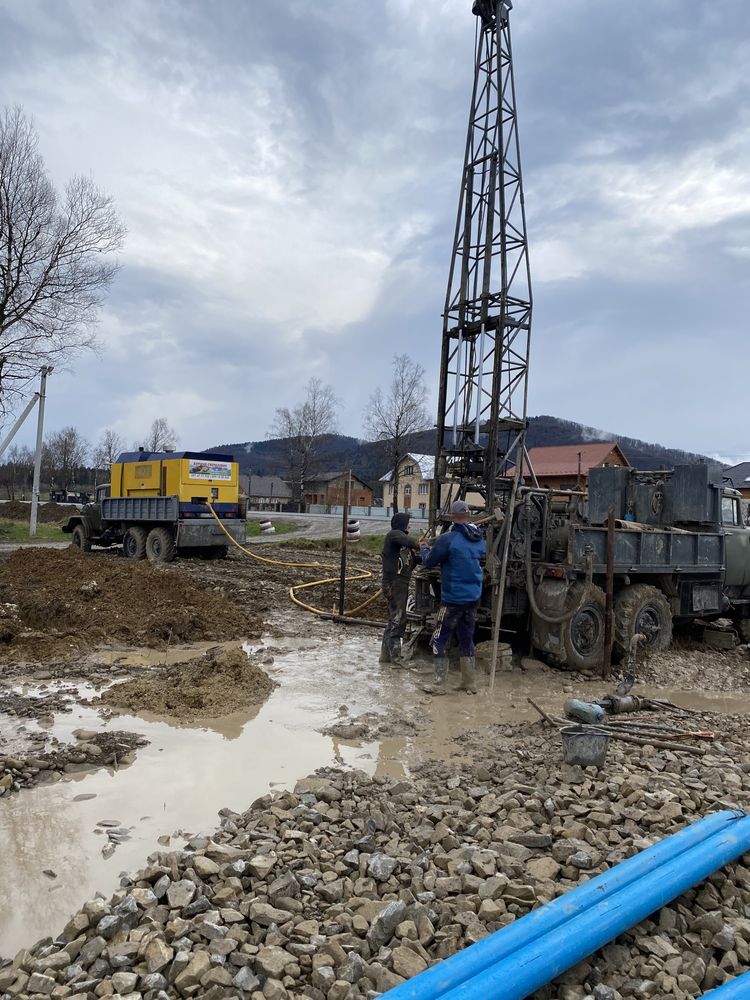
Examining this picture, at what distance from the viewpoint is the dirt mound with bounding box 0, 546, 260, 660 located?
9508 millimetres

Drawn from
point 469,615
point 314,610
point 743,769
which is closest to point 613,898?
point 743,769

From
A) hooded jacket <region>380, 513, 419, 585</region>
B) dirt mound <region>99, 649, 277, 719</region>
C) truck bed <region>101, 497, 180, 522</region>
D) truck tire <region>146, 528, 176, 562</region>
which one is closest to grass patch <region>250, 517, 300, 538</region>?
truck bed <region>101, 497, 180, 522</region>

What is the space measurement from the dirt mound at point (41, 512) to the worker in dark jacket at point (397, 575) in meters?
37.7

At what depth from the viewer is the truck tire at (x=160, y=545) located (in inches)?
747

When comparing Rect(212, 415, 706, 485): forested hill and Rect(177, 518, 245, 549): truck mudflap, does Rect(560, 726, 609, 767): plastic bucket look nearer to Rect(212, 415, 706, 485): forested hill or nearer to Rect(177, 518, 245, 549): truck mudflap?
Rect(177, 518, 245, 549): truck mudflap

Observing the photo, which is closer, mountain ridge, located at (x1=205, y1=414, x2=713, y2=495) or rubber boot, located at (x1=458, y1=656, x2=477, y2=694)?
rubber boot, located at (x1=458, y1=656, x2=477, y2=694)

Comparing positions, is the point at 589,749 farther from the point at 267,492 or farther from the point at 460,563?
the point at 267,492

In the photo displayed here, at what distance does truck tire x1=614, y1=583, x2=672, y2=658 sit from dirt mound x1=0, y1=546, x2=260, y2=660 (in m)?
5.23

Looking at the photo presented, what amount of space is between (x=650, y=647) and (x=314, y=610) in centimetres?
551

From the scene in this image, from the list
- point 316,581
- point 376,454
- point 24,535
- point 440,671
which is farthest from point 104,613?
point 376,454

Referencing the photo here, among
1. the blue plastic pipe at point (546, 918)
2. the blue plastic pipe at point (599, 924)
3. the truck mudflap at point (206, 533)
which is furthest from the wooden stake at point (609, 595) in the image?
the truck mudflap at point (206, 533)

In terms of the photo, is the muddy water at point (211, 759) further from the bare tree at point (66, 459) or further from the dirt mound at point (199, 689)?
the bare tree at point (66, 459)

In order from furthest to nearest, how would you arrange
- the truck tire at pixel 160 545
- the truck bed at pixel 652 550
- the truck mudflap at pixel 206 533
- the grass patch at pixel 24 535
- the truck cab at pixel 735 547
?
the grass patch at pixel 24 535, the truck tire at pixel 160 545, the truck mudflap at pixel 206 533, the truck cab at pixel 735 547, the truck bed at pixel 652 550

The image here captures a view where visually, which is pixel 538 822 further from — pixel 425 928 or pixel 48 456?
pixel 48 456
